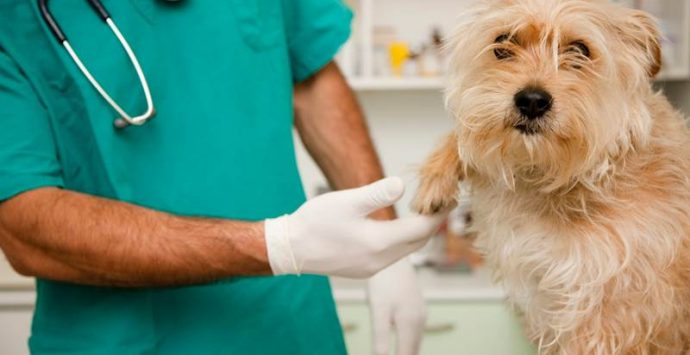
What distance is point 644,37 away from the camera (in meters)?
0.93

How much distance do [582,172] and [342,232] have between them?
36 cm

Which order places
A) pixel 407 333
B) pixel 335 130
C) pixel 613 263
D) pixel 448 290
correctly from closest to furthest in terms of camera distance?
1. pixel 613 263
2. pixel 407 333
3. pixel 335 130
4. pixel 448 290

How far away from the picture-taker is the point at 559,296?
0.90m

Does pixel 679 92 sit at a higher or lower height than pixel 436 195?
lower

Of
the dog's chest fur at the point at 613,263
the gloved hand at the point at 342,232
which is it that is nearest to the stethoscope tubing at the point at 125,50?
the gloved hand at the point at 342,232

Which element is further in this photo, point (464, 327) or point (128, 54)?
Result: point (464, 327)

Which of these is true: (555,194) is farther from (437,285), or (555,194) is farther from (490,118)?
(437,285)

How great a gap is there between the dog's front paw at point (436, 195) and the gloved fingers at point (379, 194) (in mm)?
37

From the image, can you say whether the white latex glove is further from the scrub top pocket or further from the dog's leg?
the scrub top pocket

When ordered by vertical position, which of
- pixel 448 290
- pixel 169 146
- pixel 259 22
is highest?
pixel 259 22

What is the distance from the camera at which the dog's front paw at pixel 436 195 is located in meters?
1.01

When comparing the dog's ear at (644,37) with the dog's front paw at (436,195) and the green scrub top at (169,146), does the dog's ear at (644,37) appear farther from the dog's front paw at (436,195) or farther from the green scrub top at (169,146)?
the green scrub top at (169,146)

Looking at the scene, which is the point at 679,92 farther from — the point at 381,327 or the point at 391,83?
the point at 381,327

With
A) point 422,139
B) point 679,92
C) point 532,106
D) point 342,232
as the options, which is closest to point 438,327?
point 422,139
